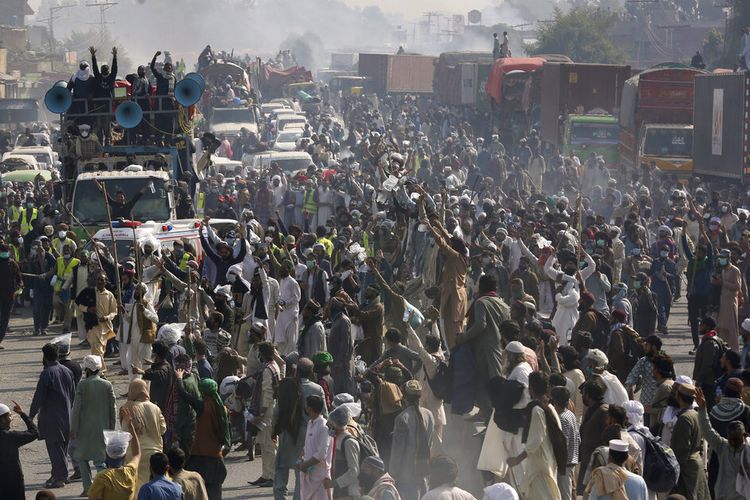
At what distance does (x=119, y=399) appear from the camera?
54.3 feet

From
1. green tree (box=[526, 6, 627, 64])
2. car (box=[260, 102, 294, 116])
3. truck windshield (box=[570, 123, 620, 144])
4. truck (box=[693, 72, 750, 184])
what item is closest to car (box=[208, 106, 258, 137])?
car (box=[260, 102, 294, 116])

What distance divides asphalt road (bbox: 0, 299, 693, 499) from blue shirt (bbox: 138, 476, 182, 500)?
3.25 metres

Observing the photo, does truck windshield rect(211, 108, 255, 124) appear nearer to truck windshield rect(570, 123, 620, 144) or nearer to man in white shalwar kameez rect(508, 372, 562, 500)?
truck windshield rect(570, 123, 620, 144)

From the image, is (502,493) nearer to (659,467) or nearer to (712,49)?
(659,467)

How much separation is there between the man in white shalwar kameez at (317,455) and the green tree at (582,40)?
274ft

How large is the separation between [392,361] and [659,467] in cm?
273

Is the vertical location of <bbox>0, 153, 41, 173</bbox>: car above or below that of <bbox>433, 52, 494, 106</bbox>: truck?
below

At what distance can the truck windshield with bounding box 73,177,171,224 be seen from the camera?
75.5 feet

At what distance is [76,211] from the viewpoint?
23.1m

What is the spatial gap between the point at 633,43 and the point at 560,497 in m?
108

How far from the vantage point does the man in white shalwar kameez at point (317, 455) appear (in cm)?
1091

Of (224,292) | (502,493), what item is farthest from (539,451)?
(224,292)

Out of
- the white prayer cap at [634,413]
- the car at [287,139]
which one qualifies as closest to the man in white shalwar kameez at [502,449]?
the white prayer cap at [634,413]

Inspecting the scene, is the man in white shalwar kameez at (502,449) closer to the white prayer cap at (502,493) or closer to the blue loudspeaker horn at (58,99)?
the white prayer cap at (502,493)
